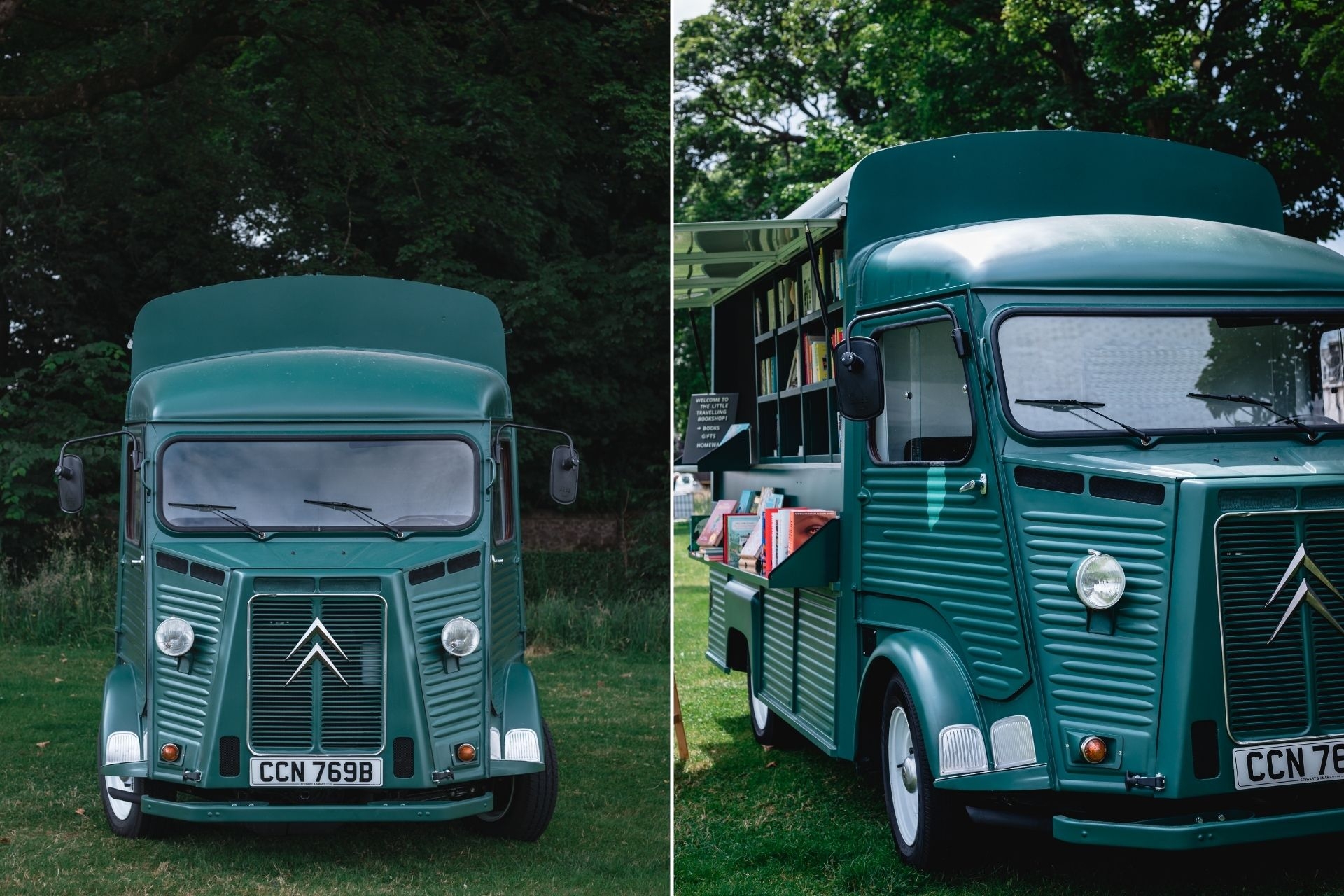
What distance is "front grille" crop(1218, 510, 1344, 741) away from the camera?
4707 mm

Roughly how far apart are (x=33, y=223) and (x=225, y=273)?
2.39 meters

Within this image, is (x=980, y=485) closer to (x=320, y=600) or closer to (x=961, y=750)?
(x=961, y=750)

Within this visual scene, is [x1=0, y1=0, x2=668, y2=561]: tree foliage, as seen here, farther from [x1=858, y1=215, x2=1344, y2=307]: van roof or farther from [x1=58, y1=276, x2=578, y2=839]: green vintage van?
[x1=858, y1=215, x2=1344, y2=307]: van roof

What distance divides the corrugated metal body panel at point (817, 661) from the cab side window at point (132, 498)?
10.9 ft

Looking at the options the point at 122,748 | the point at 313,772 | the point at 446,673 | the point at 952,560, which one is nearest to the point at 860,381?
the point at 952,560

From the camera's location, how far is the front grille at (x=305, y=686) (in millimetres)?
6082

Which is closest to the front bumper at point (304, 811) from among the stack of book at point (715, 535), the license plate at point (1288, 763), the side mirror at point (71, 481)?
the side mirror at point (71, 481)

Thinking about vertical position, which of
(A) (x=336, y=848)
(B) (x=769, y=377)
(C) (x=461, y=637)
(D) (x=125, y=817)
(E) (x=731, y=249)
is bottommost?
(A) (x=336, y=848)

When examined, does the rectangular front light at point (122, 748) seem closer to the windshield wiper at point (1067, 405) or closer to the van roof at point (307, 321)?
the van roof at point (307, 321)

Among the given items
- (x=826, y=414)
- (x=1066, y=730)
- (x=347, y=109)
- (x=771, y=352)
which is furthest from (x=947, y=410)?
(x=347, y=109)

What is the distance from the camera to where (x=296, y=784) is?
6.04 metres

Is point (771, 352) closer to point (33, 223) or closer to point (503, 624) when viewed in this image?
point (503, 624)

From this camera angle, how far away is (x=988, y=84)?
60.0ft

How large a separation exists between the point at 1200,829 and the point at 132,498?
5.13 meters
